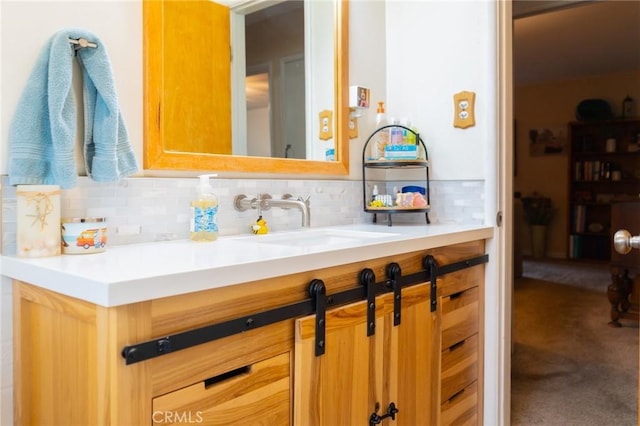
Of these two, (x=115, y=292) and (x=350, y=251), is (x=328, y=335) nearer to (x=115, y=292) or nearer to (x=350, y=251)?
(x=350, y=251)

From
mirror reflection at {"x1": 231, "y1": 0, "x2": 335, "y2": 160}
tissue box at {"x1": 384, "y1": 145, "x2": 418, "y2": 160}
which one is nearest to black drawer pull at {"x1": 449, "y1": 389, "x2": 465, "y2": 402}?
tissue box at {"x1": 384, "y1": 145, "x2": 418, "y2": 160}

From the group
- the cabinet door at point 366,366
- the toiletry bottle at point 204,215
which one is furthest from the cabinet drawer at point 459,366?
the toiletry bottle at point 204,215

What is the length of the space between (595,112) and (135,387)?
21.1 ft

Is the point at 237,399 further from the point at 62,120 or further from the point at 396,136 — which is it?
the point at 396,136

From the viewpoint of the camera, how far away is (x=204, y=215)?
1.36 metres

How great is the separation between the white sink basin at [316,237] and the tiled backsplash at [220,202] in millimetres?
94

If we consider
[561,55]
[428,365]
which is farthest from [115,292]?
[561,55]

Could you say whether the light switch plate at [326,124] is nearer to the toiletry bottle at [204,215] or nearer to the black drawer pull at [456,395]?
the toiletry bottle at [204,215]

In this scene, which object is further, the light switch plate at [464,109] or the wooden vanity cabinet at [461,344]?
the light switch plate at [464,109]

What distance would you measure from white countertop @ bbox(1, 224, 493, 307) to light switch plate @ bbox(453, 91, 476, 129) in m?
0.69

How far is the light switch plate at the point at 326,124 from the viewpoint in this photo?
1.93 metres

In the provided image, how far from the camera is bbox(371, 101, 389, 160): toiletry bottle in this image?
6.49 feet

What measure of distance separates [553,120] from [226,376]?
6449 millimetres

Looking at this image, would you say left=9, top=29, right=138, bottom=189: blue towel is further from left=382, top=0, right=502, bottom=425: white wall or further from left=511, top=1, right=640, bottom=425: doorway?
left=511, top=1, right=640, bottom=425: doorway
